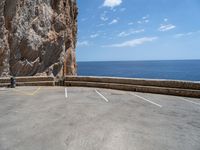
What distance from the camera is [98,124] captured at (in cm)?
689

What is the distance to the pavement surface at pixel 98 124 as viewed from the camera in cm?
534

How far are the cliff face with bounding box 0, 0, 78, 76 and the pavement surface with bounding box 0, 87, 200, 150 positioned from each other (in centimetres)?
1384

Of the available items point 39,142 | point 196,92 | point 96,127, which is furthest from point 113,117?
point 196,92

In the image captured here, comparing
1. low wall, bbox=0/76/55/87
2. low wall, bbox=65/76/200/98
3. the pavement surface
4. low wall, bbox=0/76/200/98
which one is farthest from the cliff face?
the pavement surface

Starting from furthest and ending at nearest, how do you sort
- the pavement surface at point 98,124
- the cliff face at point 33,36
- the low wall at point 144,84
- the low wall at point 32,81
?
the cliff face at point 33,36 < the low wall at point 32,81 < the low wall at point 144,84 < the pavement surface at point 98,124

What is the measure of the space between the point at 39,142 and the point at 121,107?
483cm

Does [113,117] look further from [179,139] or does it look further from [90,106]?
[179,139]

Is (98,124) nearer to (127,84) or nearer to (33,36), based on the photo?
(127,84)

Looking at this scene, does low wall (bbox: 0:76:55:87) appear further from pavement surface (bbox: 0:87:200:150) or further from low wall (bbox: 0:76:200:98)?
pavement surface (bbox: 0:87:200:150)

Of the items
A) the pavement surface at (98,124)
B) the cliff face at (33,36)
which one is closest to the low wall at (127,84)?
the pavement surface at (98,124)

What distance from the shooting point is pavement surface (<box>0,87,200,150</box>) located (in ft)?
17.5

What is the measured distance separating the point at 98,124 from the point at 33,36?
22.4 meters

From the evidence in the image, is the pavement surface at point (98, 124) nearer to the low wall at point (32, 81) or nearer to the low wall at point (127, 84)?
the low wall at point (127, 84)

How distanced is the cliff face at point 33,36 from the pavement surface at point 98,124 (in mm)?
13843
